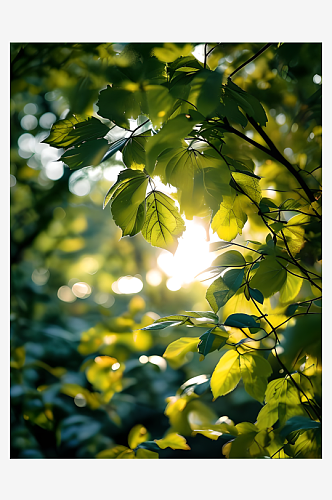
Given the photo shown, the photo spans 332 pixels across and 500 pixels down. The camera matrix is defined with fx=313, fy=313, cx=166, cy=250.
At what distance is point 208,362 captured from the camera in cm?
103

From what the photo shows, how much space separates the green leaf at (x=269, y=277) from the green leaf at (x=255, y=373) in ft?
0.21

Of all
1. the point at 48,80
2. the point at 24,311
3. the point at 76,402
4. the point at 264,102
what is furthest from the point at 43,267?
the point at 264,102

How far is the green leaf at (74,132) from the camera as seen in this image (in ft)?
0.87

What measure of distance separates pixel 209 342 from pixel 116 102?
0.21m

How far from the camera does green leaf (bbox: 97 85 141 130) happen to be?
256 mm

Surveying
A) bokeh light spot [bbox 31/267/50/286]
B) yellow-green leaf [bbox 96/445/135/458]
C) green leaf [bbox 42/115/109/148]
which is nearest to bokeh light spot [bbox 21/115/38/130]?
bokeh light spot [bbox 31/267/50/286]

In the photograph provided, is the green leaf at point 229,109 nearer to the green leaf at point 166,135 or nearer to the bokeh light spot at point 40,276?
the green leaf at point 166,135

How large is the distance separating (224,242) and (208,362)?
82 cm

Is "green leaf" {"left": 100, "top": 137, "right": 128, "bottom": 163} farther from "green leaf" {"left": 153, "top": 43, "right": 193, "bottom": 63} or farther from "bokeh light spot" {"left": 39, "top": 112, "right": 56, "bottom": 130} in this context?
"bokeh light spot" {"left": 39, "top": 112, "right": 56, "bottom": 130}

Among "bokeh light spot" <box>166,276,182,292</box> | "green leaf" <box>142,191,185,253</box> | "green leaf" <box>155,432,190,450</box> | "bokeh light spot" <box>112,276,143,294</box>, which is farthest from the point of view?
"bokeh light spot" <box>112,276,143,294</box>

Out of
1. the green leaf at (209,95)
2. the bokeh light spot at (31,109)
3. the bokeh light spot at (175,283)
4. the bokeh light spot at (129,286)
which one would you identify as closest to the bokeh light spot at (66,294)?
the bokeh light spot at (129,286)

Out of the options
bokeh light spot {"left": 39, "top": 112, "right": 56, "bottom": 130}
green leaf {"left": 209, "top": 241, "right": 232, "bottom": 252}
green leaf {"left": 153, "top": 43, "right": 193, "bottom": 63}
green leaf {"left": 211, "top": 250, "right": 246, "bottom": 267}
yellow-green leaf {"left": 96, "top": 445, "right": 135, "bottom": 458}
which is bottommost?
yellow-green leaf {"left": 96, "top": 445, "right": 135, "bottom": 458}

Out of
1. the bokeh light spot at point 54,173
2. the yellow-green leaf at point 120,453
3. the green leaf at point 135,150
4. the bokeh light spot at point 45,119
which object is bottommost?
the yellow-green leaf at point 120,453

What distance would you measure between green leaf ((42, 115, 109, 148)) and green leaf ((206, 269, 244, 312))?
0.55ft
